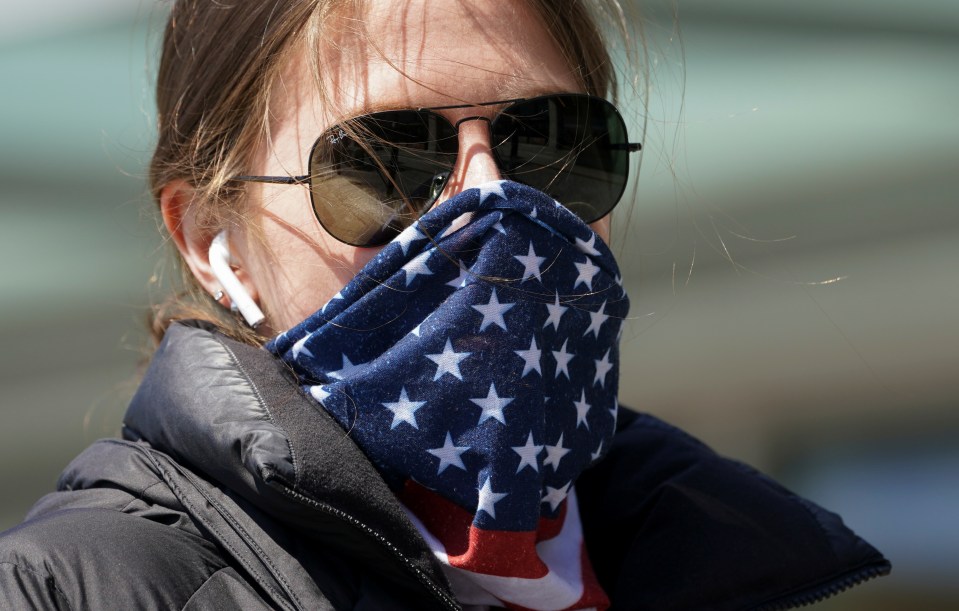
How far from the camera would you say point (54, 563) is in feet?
3.00

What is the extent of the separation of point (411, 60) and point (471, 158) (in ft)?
0.50

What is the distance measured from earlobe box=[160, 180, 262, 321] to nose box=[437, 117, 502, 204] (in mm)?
337

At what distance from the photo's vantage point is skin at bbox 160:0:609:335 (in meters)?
1.21

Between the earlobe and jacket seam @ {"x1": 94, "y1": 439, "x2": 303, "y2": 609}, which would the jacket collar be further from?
the earlobe

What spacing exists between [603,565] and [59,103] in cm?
203

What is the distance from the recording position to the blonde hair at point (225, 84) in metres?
1.27

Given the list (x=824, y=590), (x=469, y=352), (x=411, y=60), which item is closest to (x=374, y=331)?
(x=469, y=352)

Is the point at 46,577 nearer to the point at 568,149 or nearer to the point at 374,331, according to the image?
the point at 374,331

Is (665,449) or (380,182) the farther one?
(665,449)

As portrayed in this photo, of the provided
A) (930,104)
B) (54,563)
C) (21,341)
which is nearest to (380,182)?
(54,563)

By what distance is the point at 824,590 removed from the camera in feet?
4.84

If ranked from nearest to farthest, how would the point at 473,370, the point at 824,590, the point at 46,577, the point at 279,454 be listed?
1. the point at 46,577
2. the point at 279,454
3. the point at 473,370
4. the point at 824,590

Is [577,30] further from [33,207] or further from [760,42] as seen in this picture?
[33,207]

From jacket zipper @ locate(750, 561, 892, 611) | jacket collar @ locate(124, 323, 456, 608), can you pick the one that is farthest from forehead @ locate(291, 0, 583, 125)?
jacket zipper @ locate(750, 561, 892, 611)
